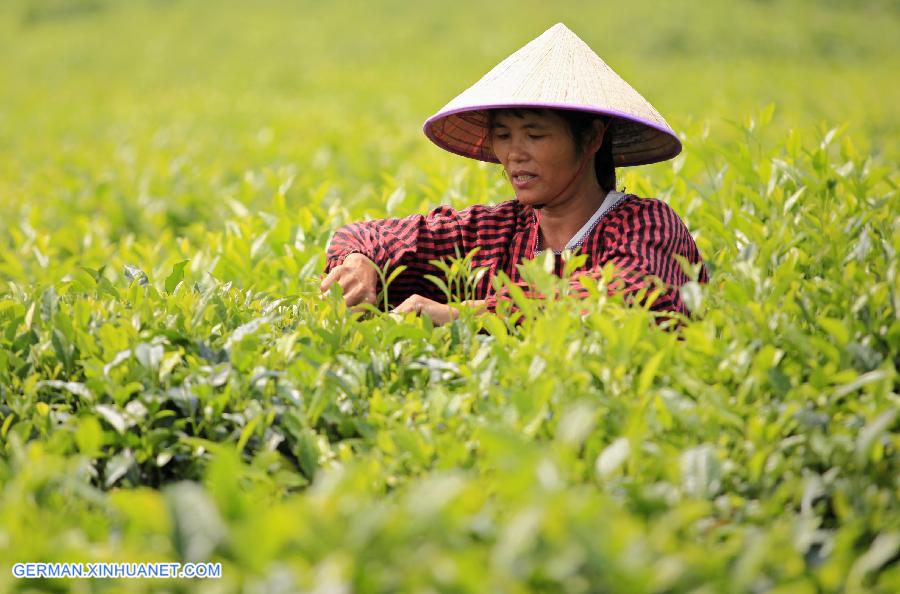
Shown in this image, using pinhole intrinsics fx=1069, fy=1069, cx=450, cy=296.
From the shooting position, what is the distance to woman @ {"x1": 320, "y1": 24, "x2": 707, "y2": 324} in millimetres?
2920

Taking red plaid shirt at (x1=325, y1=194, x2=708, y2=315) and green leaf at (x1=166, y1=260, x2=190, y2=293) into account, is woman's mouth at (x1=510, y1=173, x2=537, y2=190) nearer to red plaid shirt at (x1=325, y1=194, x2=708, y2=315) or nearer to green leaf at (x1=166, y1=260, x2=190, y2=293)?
red plaid shirt at (x1=325, y1=194, x2=708, y2=315)

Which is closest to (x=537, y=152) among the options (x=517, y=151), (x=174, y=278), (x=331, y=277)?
(x=517, y=151)

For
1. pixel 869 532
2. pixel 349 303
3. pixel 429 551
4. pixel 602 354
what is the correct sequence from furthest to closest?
pixel 349 303, pixel 602 354, pixel 869 532, pixel 429 551

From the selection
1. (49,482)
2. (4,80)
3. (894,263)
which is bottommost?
(4,80)

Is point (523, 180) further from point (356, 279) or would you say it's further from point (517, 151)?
point (356, 279)

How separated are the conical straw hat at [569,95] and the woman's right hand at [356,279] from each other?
0.49 metres

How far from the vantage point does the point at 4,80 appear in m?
17.3

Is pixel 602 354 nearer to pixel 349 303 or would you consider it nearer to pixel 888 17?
pixel 349 303

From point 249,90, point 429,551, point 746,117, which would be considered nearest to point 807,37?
point 249,90

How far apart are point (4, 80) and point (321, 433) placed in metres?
16.9

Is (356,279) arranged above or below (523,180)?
below

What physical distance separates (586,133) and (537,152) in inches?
7.1

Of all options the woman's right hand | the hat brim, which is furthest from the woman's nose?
the woman's right hand

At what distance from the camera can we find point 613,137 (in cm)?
331
